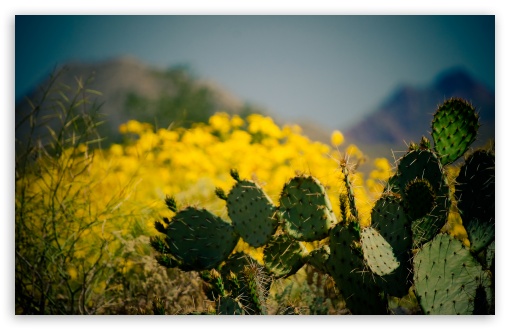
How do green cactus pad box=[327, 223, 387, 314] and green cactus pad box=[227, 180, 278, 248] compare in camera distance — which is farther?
green cactus pad box=[227, 180, 278, 248]

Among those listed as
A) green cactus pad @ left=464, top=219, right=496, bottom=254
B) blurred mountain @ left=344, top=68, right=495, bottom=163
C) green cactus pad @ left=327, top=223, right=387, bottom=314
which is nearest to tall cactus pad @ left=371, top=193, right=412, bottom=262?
green cactus pad @ left=327, top=223, right=387, bottom=314

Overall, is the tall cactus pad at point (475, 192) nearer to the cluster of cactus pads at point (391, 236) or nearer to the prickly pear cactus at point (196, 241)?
the cluster of cactus pads at point (391, 236)

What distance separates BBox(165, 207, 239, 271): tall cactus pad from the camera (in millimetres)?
1613

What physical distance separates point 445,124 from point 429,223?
31 centimetres

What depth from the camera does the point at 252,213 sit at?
155 cm

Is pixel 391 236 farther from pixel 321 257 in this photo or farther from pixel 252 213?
pixel 252 213

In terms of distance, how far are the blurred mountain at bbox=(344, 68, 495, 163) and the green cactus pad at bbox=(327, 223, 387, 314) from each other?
60 centimetres

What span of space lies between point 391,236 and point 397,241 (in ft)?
0.07

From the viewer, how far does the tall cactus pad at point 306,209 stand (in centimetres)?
144

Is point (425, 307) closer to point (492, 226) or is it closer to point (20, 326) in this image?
point (492, 226)

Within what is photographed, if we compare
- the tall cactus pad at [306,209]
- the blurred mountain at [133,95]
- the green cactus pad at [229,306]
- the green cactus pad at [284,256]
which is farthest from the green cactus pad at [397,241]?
the blurred mountain at [133,95]

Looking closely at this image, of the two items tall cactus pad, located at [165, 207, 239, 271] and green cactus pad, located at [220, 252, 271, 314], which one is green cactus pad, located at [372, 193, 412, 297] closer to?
green cactus pad, located at [220, 252, 271, 314]

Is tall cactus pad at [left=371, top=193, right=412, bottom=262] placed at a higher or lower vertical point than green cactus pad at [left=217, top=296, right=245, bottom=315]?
higher

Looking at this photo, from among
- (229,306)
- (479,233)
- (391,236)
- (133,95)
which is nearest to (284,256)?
(229,306)
